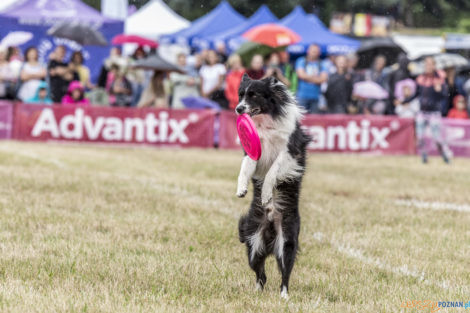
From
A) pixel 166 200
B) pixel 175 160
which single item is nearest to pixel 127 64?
pixel 175 160

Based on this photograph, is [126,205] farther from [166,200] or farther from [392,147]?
[392,147]

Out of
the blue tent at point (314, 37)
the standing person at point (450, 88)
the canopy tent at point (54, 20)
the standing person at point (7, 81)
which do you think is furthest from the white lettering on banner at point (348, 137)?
the canopy tent at point (54, 20)

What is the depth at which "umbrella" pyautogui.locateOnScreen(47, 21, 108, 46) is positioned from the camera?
2194 centimetres

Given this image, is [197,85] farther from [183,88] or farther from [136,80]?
[136,80]

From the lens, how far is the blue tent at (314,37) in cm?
2488

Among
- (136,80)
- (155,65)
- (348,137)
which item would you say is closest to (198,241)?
(348,137)

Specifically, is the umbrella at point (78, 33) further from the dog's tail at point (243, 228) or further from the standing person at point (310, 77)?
the dog's tail at point (243, 228)

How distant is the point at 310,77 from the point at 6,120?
23.5 ft

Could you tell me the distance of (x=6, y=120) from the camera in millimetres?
17719

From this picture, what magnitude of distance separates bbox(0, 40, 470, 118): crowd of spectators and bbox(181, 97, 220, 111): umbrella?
0.27 m

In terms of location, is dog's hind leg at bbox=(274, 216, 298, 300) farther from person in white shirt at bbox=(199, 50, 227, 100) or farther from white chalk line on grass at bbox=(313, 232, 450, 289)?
person in white shirt at bbox=(199, 50, 227, 100)

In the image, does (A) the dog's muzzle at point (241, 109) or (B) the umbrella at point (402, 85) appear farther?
(B) the umbrella at point (402, 85)

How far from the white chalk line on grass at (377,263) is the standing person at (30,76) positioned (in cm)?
1207

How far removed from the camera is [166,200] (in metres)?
9.73
